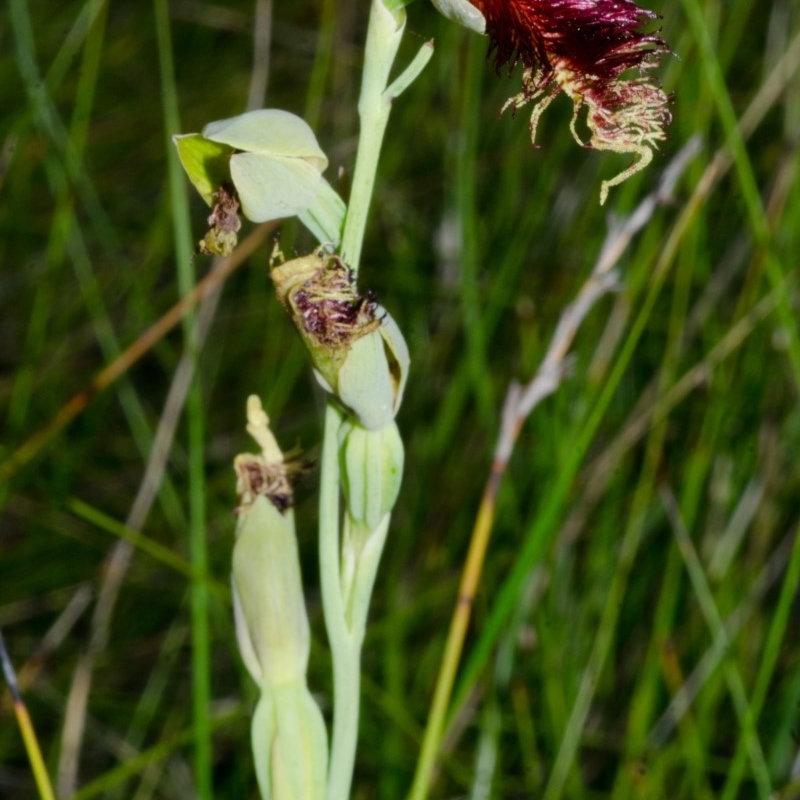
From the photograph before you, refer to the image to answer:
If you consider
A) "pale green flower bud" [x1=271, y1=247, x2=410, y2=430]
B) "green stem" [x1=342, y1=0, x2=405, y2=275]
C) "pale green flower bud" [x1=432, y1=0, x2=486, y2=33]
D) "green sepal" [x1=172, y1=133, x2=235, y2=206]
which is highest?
"pale green flower bud" [x1=432, y1=0, x2=486, y2=33]

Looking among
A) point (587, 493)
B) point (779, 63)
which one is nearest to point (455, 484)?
point (587, 493)

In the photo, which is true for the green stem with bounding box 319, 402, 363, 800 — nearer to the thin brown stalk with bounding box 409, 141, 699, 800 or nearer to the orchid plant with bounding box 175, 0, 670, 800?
the orchid plant with bounding box 175, 0, 670, 800

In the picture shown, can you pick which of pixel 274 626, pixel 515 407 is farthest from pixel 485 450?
pixel 274 626

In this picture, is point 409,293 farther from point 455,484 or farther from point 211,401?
point 211,401

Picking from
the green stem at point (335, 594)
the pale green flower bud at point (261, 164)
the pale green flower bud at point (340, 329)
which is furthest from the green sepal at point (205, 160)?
the green stem at point (335, 594)

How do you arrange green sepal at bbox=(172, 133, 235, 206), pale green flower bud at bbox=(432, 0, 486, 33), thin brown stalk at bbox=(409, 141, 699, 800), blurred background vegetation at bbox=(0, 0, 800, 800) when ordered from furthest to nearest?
1. blurred background vegetation at bbox=(0, 0, 800, 800)
2. thin brown stalk at bbox=(409, 141, 699, 800)
3. green sepal at bbox=(172, 133, 235, 206)
4. pale green flower bud at bbox=(432, 0, 486, 33)

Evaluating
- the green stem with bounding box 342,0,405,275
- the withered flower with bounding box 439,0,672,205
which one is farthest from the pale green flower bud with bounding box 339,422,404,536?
the withered flower with bounding box 439,0,672,205

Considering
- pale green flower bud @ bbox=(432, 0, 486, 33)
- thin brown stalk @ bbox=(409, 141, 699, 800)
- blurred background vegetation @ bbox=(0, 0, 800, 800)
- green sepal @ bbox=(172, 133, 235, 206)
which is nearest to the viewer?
pale green flower bud @ bbox=(432, 0, 486, 33)

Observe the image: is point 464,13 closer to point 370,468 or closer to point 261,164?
point 261,164
